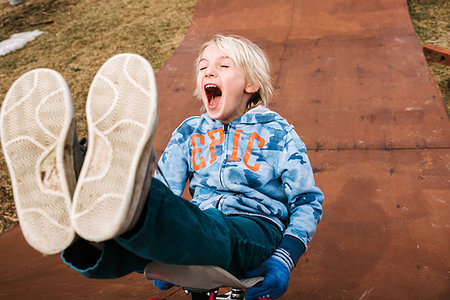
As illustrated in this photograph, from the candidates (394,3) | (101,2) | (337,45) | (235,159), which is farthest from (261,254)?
(101,2)

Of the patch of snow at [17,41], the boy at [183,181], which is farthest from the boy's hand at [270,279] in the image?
the patch of snow at [17,41]

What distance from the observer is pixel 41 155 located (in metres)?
1.05

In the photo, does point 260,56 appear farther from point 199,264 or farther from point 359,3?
point 359,3

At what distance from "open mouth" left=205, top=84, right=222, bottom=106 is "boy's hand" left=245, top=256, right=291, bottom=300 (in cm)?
69

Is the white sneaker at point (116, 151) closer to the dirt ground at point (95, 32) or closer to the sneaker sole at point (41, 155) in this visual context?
the sneaker sole at point (41, 155)

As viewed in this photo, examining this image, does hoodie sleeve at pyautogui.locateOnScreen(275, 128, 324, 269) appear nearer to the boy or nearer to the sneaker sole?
the boy

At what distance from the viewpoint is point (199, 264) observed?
43.5 inches

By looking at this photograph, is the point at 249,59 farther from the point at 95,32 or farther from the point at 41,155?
the point at 95,32

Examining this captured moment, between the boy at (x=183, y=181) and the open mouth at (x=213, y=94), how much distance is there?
0.10ft

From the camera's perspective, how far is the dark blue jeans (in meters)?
0.99

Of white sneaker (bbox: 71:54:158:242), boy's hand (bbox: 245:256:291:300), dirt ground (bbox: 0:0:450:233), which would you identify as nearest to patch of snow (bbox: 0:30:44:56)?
dirt ground (bbox: 0:0:450:233)

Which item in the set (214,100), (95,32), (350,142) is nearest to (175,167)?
(214,100)

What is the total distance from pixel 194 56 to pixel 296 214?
2976 mm

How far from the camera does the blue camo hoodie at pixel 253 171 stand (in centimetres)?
146
